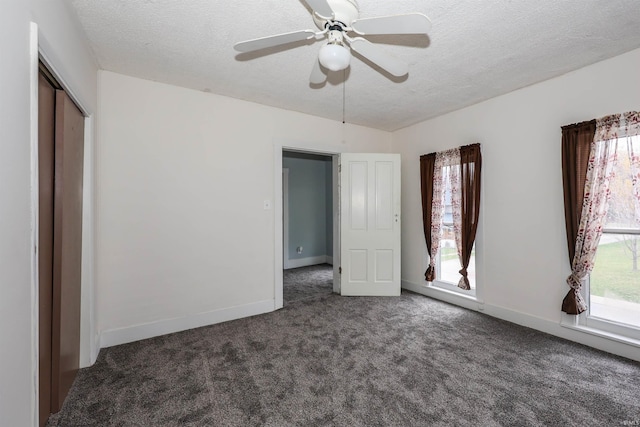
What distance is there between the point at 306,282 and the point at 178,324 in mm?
2188

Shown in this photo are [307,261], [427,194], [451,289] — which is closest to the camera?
[451,289]

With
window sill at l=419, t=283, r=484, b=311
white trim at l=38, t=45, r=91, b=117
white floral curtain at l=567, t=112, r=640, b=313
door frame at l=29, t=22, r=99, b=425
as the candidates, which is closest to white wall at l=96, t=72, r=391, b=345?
door frame at l=29, t=22, r=99, b=425

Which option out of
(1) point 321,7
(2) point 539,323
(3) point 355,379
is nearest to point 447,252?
(2) point 539,323

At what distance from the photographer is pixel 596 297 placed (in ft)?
8.21

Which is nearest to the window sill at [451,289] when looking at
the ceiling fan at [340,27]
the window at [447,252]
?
the window at [447,252]

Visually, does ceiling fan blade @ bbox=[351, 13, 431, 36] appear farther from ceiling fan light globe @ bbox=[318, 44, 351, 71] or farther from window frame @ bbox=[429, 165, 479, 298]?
window frame @ bbox=[429, 165, 479, 298]

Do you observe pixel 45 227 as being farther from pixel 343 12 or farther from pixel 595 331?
pixel 595 331

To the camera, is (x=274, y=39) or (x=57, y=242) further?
(x=57, y=242)

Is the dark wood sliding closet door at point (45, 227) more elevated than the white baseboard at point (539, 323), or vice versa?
the dark wood sliding closet door at point (45, 227)

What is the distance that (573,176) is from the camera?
8.14 ft

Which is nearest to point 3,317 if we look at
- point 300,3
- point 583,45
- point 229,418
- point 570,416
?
point 229,418

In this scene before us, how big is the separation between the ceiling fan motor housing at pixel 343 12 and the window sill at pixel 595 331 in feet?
10.1

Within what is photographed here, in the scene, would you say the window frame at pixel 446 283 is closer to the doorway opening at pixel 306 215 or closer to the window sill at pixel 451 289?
the window sill at pixel 451 289

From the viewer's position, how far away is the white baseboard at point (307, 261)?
5.79 metres
